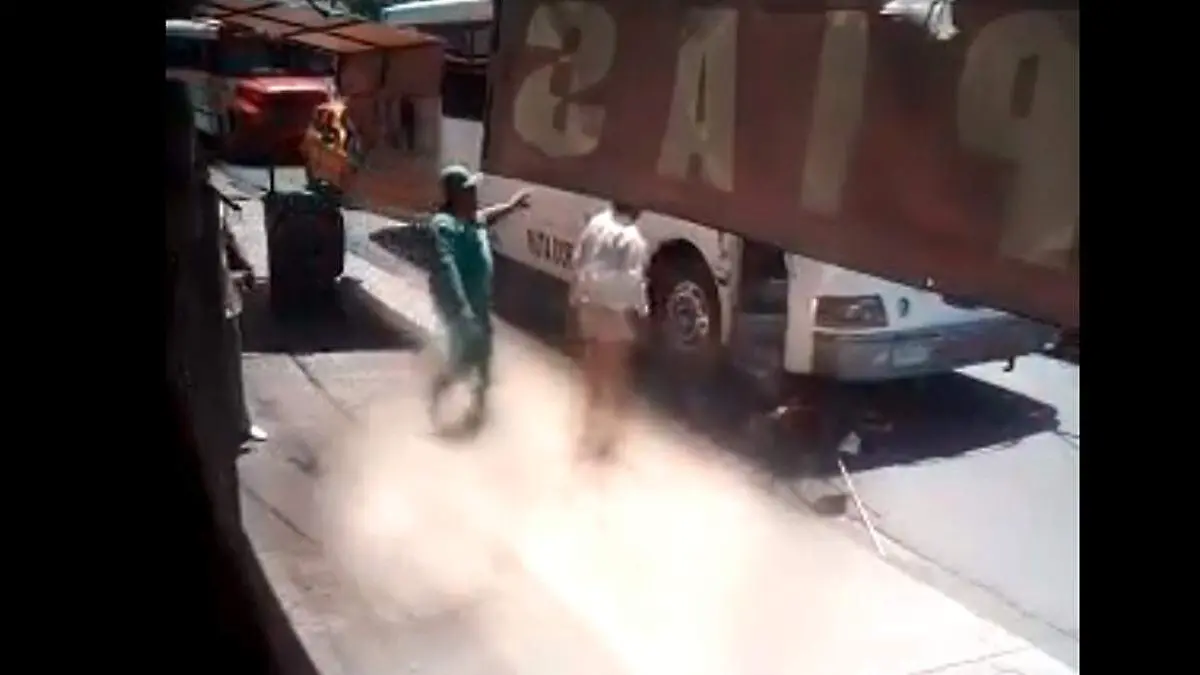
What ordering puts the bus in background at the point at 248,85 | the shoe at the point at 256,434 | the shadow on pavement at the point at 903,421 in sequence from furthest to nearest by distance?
the shadow on pavement at the point at 903,421 → the shoe at the point at 256,434 → the bus in background at the point at 248,85

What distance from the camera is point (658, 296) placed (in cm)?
145

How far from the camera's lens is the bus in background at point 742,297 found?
3.72 feet

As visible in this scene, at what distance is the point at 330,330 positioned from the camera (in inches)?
53.6

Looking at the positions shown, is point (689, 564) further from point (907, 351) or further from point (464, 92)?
point (464, 92)

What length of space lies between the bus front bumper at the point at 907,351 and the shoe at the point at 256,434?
0.67m

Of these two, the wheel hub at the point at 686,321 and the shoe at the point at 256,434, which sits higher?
the wheel hub at the point at 686,321

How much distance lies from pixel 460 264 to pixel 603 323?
0.77 feet

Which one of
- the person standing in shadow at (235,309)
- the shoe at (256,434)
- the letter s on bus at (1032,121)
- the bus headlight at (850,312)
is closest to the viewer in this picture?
the letter s on bus at (1032,121)

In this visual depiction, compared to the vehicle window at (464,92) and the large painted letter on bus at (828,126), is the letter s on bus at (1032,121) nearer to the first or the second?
the large painted letter on bus at (828,126)

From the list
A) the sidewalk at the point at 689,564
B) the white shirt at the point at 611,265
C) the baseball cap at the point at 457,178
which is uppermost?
the baseball cap at the point at 457,178

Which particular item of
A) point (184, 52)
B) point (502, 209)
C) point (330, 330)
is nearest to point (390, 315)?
point (330, 330)

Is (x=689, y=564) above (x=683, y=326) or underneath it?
underneath

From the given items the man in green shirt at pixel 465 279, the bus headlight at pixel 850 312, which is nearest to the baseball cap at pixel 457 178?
the man in green shirt at pixel 465 279
